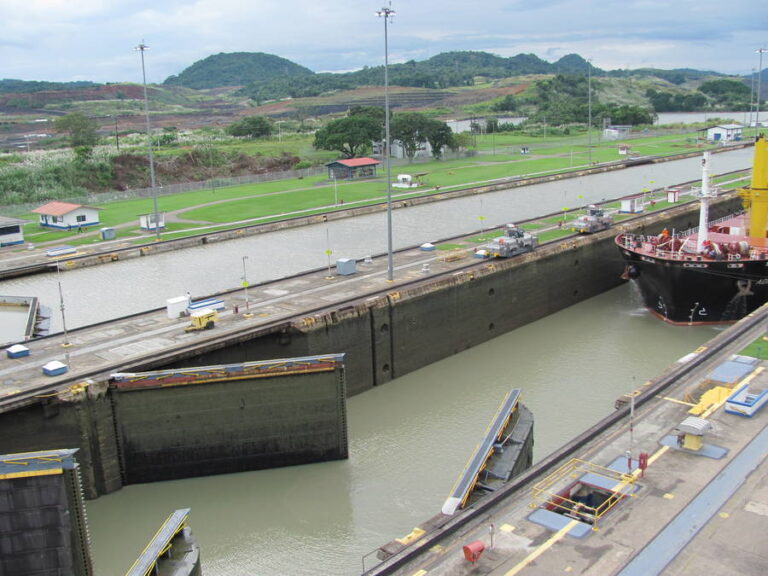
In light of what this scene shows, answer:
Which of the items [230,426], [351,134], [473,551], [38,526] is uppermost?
[351,134]

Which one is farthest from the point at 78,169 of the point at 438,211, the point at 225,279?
the point at 225,279

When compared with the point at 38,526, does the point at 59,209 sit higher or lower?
higher

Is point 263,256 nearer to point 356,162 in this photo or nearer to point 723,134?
point 356,162

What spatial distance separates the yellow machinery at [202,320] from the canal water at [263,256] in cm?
689

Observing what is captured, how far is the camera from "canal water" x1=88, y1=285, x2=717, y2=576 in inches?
875

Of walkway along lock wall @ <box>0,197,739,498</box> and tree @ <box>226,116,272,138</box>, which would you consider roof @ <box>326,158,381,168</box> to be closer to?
tree @ <box>226,116,272,138</box>

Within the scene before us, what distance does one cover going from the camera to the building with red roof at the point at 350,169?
307 ft

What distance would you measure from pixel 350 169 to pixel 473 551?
265 ft

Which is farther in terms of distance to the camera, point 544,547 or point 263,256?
point 263,256

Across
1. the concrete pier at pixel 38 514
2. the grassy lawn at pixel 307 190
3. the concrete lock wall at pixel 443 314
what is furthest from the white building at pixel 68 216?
the concrete pier at pixel 38 514

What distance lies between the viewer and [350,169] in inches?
3688

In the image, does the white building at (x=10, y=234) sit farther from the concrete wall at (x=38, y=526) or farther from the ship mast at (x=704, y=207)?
the ship mast at (x=704, y=207)

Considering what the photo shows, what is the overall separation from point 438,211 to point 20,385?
166 feet

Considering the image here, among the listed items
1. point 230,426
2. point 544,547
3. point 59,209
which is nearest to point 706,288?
point 230,426
